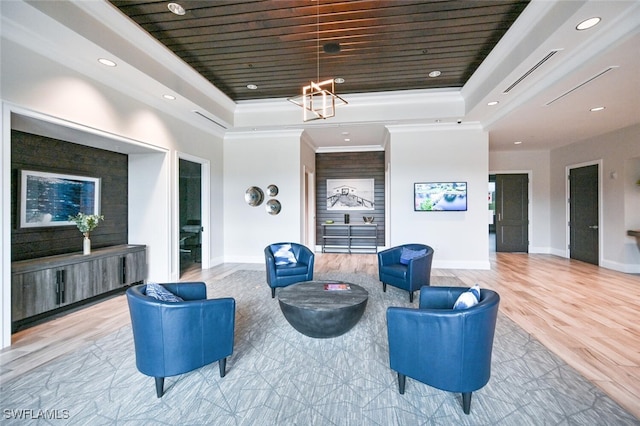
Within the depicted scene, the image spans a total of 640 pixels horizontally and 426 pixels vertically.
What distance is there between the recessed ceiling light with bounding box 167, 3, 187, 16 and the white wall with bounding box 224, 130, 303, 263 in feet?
11.5

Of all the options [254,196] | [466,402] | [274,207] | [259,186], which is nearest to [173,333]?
[466,402]

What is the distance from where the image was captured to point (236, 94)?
5504 mm

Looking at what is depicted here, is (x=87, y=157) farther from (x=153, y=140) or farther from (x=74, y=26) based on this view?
(x=74, y=26)

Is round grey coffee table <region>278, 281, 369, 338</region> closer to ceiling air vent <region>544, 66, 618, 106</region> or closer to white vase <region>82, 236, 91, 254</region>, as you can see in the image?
white vase <region>82, 236, 91, 254</region>

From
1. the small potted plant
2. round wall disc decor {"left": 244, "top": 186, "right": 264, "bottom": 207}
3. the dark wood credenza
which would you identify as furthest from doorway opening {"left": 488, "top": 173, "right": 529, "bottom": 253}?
the small potted plant

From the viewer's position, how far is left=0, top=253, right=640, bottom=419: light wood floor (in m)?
2.41

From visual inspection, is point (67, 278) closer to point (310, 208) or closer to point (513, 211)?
point (310, 208)

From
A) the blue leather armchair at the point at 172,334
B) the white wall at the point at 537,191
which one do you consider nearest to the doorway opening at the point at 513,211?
the white wall at the point at 537,191

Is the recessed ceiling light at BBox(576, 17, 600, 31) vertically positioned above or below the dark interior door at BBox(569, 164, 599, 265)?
above

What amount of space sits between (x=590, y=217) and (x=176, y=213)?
900cm

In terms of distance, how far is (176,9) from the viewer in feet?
9.91

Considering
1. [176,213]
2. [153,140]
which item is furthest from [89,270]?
[153,140]

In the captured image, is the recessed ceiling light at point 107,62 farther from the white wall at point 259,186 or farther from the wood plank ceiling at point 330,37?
the white wall at point 259,186

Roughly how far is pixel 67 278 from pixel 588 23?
626 centimetres
